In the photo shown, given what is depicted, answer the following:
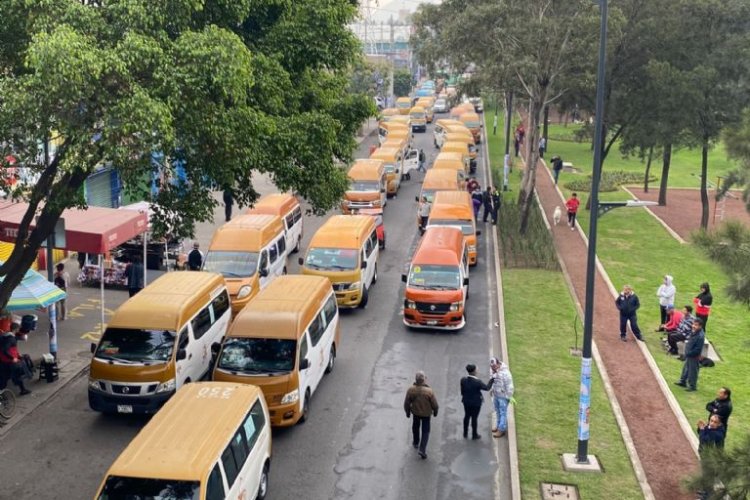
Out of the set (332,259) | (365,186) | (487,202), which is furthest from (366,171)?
(332,259)

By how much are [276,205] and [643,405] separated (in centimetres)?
1512

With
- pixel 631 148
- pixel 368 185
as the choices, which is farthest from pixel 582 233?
pixel 368 185

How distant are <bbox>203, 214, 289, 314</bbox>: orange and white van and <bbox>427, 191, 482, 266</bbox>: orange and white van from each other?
7.00 m

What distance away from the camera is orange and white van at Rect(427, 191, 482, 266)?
1147 inches

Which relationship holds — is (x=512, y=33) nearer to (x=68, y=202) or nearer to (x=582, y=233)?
(x=582, y=233)

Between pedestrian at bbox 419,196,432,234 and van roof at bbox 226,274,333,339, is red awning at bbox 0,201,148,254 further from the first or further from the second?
pedestrian at bbox 419,196,432,234

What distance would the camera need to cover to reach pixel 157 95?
12.9 meters

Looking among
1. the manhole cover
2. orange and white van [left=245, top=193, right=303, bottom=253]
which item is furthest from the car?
the manhole cover

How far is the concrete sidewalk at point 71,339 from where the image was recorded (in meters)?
17.3

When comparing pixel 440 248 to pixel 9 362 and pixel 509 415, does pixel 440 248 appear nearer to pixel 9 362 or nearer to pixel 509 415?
pixel 509 415

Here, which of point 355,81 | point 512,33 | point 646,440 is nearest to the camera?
point 646,440

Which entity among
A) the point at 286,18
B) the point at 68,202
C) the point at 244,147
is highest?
the point at 286,18

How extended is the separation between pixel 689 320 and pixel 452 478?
31.5 feet

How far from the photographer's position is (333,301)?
1964cm
